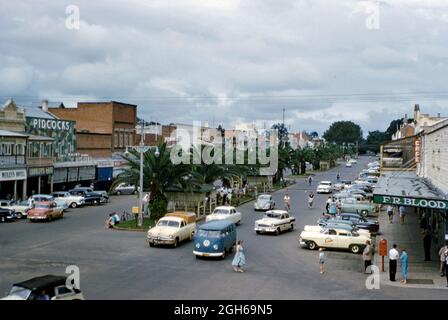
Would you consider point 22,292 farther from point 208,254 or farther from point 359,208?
point 359,208

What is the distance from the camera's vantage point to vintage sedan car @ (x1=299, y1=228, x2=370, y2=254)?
97.3 ft

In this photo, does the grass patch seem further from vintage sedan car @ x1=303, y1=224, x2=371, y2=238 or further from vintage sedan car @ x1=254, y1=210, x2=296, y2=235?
vintage sedan car @ x1=303, y1=224, x2=371, y2=238

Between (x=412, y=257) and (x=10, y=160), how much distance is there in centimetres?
3592

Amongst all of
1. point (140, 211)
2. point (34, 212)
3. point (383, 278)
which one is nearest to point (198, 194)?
point (140, 211)

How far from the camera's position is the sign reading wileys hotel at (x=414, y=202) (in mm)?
22336

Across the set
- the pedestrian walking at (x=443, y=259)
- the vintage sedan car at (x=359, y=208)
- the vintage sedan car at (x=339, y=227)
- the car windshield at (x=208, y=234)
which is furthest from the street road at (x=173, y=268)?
the vintage sedan car at (x=359, y=208)

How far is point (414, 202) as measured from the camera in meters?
23.5

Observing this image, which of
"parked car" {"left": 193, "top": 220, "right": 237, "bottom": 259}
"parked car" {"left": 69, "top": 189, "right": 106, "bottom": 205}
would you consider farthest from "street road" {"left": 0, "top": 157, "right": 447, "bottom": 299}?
"parked car" {"left": 69, "top": 189, "right": 106, "bottom": 205}

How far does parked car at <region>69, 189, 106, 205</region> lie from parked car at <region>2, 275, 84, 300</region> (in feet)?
117

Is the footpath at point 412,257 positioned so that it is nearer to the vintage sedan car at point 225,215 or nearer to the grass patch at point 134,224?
the vintage sedan car at point 225,215

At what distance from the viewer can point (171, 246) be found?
30.1 m

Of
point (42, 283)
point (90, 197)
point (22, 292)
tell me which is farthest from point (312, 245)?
point (90, 197)
